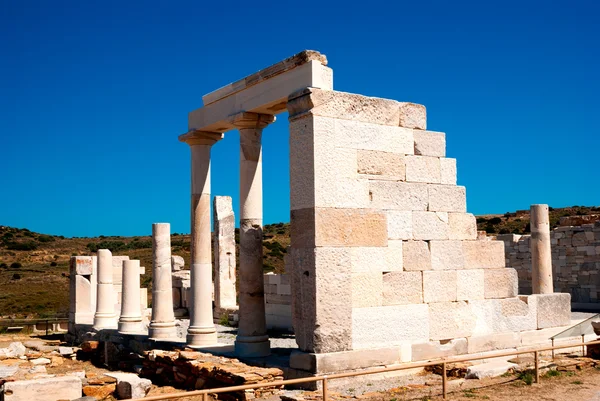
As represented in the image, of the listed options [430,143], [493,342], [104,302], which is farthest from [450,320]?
[104,302]

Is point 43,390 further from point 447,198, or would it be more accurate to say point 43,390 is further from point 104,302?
point 104,302

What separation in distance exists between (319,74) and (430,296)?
4.04m

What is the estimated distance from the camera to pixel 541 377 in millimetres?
10164

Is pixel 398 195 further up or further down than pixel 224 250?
further up

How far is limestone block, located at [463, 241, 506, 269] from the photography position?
11.6m

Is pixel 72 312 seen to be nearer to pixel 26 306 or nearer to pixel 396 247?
pixel 26 306

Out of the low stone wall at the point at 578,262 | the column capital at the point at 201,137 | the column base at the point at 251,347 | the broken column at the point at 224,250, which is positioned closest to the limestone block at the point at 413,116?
the column capital at the point at 201,137

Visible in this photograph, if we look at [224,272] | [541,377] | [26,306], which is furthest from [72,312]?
[541,377]

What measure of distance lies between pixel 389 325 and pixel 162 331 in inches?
266

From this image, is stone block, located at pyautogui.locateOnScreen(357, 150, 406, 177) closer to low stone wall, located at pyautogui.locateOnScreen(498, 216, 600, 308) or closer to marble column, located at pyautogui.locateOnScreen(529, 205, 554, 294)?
marble column, located at pyautogui.locateOnScreen(529, 205, 554, 294)

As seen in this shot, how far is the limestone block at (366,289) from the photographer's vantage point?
32.8 feet

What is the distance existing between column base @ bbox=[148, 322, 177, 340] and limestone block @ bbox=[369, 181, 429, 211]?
7.04 meters

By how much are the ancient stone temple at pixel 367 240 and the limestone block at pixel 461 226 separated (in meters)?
0.03

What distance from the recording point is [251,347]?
11633 mm
